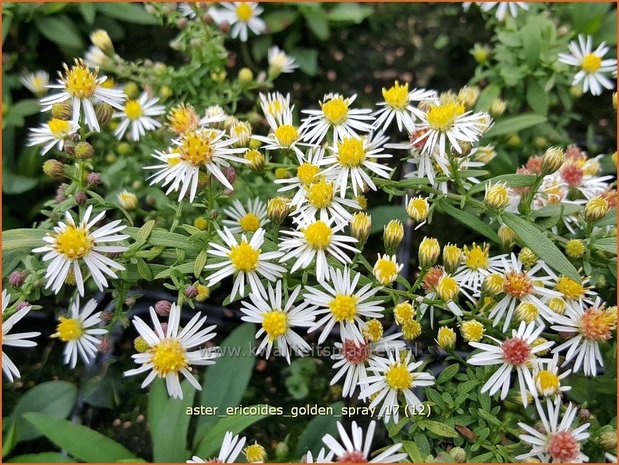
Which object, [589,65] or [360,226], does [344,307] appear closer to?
[360,226]

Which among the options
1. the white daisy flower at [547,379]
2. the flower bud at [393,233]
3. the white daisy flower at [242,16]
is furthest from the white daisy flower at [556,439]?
the white daisy flower at [242,16]

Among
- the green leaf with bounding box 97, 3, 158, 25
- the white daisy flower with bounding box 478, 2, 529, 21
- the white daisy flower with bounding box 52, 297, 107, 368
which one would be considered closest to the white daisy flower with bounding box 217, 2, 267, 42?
the green leaf with bounding box 97, 3, 158, 25

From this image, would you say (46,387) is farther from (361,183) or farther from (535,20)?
(535,20)

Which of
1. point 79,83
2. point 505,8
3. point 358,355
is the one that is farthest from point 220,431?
point 505,8

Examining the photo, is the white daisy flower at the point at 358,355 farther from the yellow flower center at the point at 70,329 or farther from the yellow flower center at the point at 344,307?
the yellow flower center at the point at 70,329

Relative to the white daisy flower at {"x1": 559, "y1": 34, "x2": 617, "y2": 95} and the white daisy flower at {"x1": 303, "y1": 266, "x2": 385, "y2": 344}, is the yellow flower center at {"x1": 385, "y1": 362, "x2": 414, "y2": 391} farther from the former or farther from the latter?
the white daisy flower at {"x1": 559, "y1": 34, "x2": 617, "y2": 95}

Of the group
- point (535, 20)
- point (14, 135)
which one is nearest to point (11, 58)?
point (14, 135)
